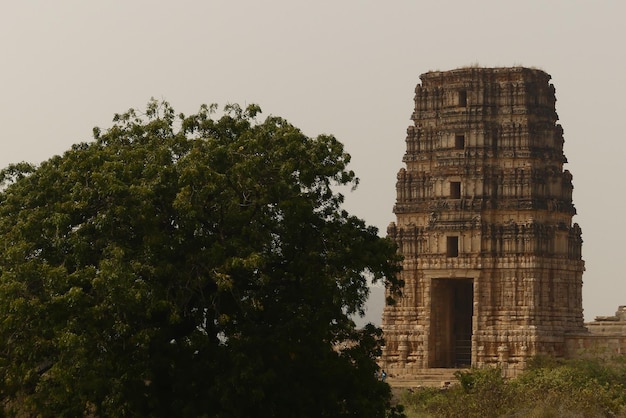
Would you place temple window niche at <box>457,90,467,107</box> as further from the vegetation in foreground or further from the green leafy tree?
the green leafy tree

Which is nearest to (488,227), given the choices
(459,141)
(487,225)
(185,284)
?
(487,225)

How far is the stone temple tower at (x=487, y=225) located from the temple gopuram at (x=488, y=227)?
38mm

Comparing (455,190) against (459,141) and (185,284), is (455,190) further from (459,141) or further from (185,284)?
(185,284)

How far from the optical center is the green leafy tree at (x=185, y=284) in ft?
90.4

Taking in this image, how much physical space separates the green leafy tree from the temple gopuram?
24.2 m

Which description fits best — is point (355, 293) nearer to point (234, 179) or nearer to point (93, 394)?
point (234, 179)

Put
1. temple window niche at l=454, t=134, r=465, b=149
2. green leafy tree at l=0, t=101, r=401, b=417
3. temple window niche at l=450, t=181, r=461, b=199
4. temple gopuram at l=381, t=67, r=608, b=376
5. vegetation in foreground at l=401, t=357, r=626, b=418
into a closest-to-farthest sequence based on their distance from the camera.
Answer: green leafy tree at l=0, t=101, r=401, b=417
vegetation in foreground at l=401, t=357, r=626, b=418
temple gopuram at l=381, t=67, r=608, b=376
temple window niche at l=450, t=181, r=461, b=199
temple window niche at l=454, t=134, r=465, b=149

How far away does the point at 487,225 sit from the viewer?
180 ft

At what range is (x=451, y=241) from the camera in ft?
183

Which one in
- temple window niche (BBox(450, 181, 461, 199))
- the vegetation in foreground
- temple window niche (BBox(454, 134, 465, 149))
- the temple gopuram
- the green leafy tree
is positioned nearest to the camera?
the green leafy tree

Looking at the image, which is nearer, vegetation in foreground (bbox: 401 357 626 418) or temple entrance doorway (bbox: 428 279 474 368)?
vegetation in foreground (bbox: 401 357 626 418)

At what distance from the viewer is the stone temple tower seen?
54.3 m

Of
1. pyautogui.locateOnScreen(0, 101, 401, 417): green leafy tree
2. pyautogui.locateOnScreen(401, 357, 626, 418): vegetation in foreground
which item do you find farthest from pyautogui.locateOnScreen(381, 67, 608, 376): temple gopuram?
pyautogui.locateOnScreen(0, 101, 401, 417): green leafy tree

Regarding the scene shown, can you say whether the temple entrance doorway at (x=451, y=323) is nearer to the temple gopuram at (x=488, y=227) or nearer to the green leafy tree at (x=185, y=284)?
the temple gopuram at (x=488, y=227)
